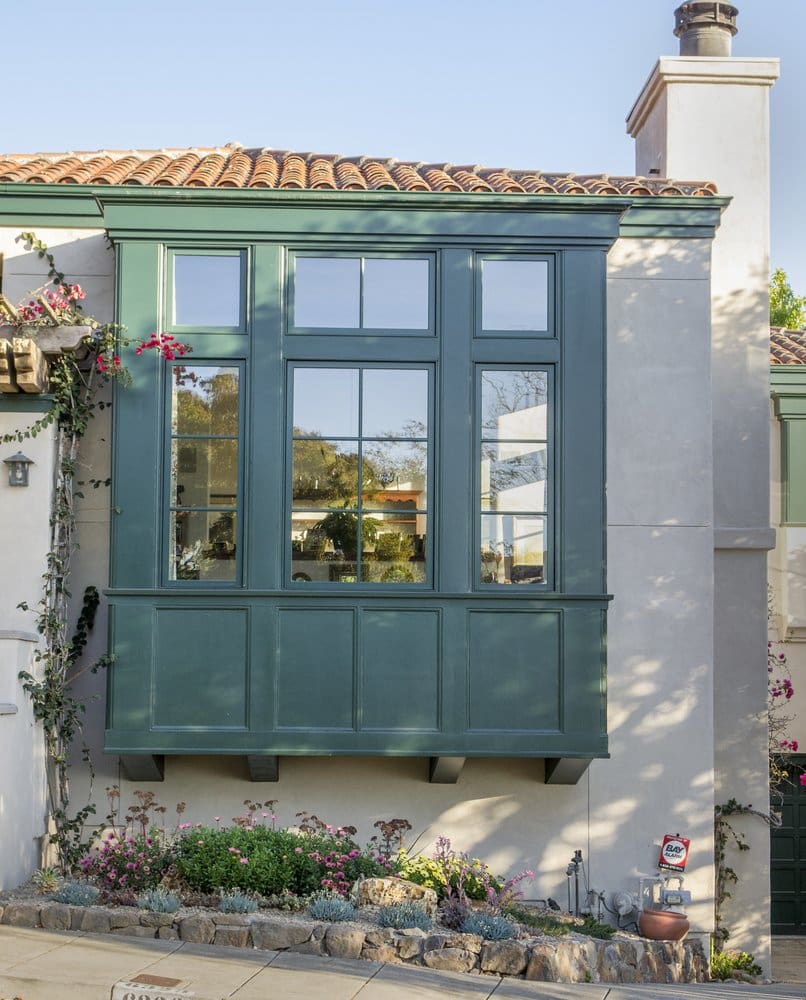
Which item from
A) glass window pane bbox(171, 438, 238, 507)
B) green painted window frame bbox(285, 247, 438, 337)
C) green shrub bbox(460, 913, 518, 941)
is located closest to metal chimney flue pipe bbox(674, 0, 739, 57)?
green painted window frame bbox(285, 247, 438, 337)

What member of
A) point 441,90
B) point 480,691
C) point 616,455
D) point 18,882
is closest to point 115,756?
point 18,882

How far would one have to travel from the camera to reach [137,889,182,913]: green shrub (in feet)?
26.1

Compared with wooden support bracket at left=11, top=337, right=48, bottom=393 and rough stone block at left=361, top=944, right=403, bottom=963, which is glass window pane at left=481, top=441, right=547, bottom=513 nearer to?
wooden support bracket at left=11, top=337, right=48, bottom=393

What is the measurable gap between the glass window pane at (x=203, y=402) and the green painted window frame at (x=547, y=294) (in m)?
1.97

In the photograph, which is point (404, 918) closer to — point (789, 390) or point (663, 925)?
point (663, 925)

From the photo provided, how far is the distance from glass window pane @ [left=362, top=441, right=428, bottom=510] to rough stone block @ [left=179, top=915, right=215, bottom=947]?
10.9 feet

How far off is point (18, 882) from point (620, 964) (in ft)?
13.9

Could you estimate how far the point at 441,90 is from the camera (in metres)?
9.92

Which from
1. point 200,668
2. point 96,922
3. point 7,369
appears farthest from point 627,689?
point 7,369

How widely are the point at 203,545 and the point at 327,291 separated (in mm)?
2210

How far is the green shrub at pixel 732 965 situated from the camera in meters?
9.98

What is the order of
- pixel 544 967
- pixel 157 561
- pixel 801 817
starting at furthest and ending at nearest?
pixel 801 817 → pixel 157 561 → pixel 544 967

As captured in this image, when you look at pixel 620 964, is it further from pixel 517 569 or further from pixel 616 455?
pixel 616 455

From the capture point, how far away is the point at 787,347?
15.7 meters
